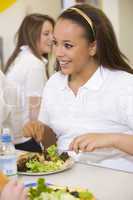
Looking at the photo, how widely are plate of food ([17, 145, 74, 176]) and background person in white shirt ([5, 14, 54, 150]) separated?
41.1 inches

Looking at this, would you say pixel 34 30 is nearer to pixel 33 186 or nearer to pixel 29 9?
pixel 29 9

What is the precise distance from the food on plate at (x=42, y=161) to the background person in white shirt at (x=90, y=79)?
155 millimetres

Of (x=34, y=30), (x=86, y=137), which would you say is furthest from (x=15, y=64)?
(x=86, y=137)

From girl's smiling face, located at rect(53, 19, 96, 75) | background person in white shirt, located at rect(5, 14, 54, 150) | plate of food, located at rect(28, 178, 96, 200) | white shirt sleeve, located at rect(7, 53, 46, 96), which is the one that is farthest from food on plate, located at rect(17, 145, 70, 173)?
white shirt sleeve, located at rect(7, 53, 46, 96)

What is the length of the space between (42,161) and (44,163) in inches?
A: 1.0

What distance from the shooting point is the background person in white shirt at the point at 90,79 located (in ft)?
5.65

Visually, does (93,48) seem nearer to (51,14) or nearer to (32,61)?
(32,61)

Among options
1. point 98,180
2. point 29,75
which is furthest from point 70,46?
point 29,75

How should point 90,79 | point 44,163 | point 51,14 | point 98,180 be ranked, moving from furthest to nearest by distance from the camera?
1. point 51,14
2. point 90,79
3. point 44,163
4. point 98,180

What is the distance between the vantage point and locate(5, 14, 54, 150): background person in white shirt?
9.46 feet

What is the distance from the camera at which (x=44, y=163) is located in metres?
1.51

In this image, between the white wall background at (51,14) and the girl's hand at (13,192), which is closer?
the girl's hand at (13,192)

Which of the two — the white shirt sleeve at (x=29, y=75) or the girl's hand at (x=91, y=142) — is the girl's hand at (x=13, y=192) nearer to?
the girl's hand at (x=91, y=142)

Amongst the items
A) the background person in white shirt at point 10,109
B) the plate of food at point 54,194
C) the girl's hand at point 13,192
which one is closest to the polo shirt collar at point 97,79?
the background person in white shirt at point 10,109
